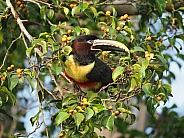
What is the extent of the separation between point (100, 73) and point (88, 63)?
0.31ft

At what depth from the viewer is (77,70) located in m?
2.99

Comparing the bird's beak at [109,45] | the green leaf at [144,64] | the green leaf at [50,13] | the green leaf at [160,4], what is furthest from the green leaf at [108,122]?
the green leaf at [160,4]

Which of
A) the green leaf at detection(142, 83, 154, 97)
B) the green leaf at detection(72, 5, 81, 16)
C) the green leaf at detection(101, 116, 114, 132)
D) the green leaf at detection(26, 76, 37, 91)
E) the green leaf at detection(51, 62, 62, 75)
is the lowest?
the green leaf at detection(101, 116, 114, 132)

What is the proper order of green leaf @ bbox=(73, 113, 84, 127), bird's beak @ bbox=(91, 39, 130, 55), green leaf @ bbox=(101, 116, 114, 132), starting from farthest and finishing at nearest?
bird's beak @ bbox=(91, 39, 130, 55)
green leaf @ bbox=(101, 116, 114, 132)
green leaf @ bbox=(73, 113, 84, 127)

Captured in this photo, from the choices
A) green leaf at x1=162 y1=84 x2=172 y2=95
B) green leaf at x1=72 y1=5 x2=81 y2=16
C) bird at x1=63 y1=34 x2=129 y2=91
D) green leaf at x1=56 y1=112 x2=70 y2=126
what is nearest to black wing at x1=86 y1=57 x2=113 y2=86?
bird at x1=63 y1=34 x2=129 y2=91

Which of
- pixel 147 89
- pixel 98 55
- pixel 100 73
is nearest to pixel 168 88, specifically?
pixel 147 89

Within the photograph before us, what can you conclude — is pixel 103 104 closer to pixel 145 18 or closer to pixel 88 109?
pixel 88 109

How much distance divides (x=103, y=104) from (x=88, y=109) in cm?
18

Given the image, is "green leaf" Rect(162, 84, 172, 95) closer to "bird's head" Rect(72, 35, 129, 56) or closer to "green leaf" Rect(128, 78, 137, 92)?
"green leaf" Rect(128, 78, 137, 92)

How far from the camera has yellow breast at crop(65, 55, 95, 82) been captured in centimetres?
292

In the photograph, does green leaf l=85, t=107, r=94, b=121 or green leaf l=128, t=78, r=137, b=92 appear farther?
green leaf l=128, t=78, r=137, b=92

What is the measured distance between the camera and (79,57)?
3.02m

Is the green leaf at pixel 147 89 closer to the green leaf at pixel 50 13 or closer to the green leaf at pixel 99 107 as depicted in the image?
the green leaf at pixel 99 107

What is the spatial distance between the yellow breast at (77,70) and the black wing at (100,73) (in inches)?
1.0
